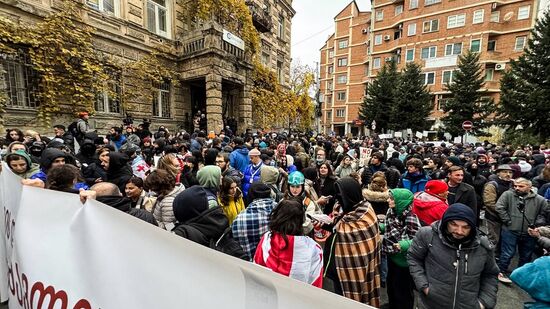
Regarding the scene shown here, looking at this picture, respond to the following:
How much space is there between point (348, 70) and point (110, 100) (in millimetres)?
41081

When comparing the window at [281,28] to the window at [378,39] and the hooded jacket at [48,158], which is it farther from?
the hooded jacket at [48,158]

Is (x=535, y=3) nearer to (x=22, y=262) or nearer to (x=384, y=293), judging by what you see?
(x=384, y=293)

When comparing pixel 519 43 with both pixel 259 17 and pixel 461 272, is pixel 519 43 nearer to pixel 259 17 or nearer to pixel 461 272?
pixel 259 17

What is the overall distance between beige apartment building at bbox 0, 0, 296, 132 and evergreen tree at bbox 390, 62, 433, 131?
18.8 m

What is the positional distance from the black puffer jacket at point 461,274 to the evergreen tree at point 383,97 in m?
29.2

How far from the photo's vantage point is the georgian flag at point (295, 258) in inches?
68.6

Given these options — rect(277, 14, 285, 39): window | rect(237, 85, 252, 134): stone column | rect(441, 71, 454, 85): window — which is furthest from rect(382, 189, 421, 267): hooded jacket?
rect(441, 71, 454, 85): window

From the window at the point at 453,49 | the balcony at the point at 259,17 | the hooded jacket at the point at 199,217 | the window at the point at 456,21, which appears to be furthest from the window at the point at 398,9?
the hooded jacket at the point at 199,217

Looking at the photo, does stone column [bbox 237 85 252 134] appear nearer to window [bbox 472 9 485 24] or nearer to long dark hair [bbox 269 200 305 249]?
long dark hair [bbox 269 200 305 249]

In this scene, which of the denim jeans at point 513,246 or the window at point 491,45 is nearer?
the denim jeans at point 513,246

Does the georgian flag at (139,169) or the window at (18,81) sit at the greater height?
the window at (18,81)

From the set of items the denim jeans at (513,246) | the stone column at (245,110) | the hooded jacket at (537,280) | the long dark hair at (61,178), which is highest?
the stone column at (245,110)

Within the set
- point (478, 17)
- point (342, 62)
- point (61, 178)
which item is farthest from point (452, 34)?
point (61, 178)

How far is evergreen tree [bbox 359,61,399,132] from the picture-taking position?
94.9ft
